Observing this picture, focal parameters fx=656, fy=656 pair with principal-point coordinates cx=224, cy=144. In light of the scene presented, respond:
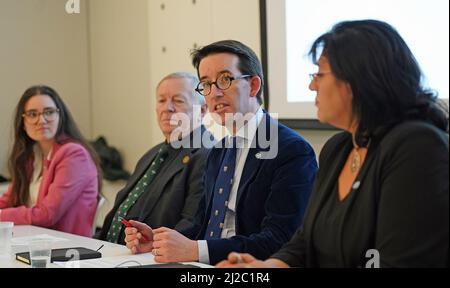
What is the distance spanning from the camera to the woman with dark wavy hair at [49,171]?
320cm

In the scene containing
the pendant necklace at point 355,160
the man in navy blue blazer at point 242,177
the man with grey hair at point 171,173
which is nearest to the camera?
the pendant necklace at point 355,160

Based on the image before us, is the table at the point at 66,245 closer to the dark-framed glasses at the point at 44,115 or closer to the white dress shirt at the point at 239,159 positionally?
the white dress shirt at the point at 239,159

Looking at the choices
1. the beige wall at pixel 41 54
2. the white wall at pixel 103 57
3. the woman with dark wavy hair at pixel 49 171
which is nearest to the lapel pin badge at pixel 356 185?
the woman with dark wavy hair at pixel 49 171

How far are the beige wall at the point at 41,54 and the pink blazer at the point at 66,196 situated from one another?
182 centimetres

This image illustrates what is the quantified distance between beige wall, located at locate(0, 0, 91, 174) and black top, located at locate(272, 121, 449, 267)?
3.82m

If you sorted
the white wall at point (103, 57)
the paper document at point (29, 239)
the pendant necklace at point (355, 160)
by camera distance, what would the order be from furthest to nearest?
the white wall at point (103, 57), the paper document at point (29, 239), the pendant necklace at point (355, 160)

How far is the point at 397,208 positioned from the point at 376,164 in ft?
0.46

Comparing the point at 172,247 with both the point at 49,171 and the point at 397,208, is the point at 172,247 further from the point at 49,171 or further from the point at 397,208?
the point at 49,171

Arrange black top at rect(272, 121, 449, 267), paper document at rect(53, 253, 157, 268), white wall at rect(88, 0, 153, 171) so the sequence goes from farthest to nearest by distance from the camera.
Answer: white wall at rect(88, 0, 153, 171)
paper document at rect(53, 253, 157, 268)
black top at rect(272, 121, 449, 267)

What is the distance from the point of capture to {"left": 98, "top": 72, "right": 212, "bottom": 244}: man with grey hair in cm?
273

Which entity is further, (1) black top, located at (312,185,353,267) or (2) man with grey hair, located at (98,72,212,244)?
(2) man with grey hair, located at (98,72,212,244)

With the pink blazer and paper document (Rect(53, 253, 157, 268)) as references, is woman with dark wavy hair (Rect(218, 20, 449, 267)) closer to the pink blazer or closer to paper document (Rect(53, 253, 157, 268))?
paper document (Rect(53, 253, 157, 268))

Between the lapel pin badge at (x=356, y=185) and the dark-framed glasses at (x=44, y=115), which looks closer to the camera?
the lapel pin badge at (x=356, y=185)

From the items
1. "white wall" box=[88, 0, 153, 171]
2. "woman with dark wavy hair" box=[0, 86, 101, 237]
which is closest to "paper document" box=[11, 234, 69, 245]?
"woman with dark wavy hair" box=[0, 86, 101, 237]
